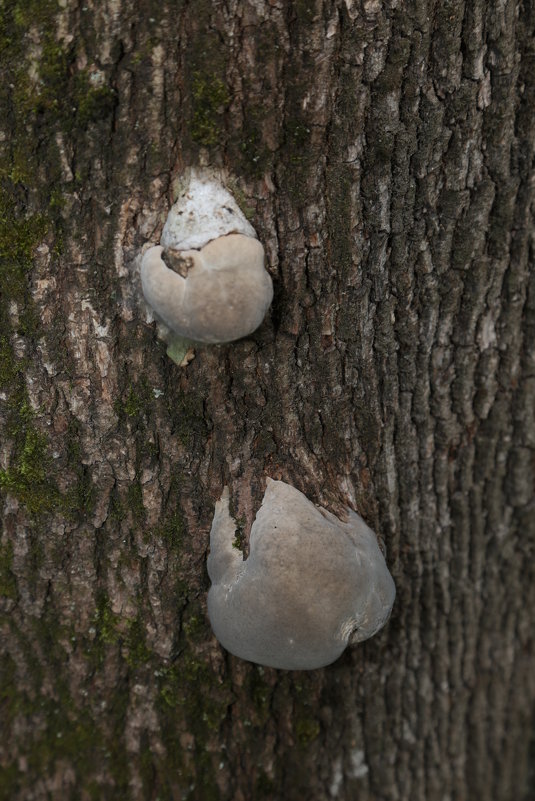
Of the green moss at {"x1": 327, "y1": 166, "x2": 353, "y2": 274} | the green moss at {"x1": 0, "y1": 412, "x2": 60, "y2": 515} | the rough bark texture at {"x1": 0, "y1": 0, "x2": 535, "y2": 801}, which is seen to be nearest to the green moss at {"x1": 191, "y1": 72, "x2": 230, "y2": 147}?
the rough bark texture at {"x1": 0, "y1": 0, "x2": 535, "y2": 801}

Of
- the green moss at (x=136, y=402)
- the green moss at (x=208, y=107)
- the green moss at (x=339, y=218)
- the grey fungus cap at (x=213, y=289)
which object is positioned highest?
the green moss at (x=208, y=107)

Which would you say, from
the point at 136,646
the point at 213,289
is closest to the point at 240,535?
the point at 136,646

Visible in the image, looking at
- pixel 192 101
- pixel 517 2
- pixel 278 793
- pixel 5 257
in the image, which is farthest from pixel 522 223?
pixel 278 793

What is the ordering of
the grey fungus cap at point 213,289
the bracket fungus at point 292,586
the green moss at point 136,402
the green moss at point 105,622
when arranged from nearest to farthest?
the grey fungus cap at point 213,289 < the bracket fungus at point 292,586 < the green moss at point 136,402 < the green moss at point 105,622

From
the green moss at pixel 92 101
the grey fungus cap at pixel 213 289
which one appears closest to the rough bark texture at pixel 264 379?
the green moss at pixel 92 101

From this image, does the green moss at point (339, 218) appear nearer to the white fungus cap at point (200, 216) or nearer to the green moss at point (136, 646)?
the white fungus cap at point (200, 216)

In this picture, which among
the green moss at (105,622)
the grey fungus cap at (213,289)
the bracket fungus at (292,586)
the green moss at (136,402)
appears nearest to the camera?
the grey fungus cap at (213,289)
